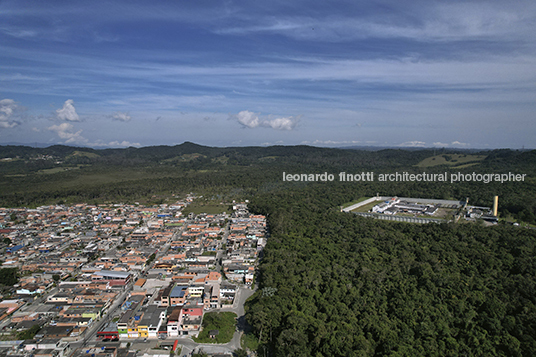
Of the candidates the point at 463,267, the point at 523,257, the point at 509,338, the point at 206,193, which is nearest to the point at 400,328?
the point at 509,338

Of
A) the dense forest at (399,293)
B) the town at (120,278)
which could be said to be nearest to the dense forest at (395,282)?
the dense forest at (399,293)

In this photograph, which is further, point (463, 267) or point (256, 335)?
point (463, 267)

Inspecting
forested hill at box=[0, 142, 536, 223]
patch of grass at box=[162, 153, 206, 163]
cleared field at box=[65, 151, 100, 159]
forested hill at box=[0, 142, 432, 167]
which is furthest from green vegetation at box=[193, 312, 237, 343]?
→ cleared field at box=[65, 151, 100, 159]

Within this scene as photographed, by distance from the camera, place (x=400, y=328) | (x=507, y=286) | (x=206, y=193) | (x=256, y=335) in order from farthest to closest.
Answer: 1. (x=206, y=193)
2. (x=507, y=286)
3. (x=256, y=335)
4. (x=400, y=328)

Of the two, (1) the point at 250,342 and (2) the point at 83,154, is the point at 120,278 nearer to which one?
(1) the point at 250,342

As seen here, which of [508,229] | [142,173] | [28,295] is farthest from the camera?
[142,173]

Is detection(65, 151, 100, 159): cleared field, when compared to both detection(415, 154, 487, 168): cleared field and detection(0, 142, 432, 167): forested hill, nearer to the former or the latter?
detection(0, 142, 432, 167): forested hill

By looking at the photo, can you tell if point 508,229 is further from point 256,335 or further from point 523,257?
point 256,335
